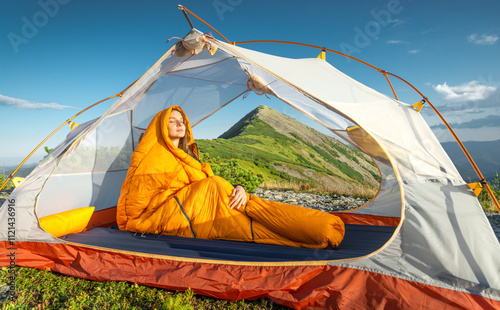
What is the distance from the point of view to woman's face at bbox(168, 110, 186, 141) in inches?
142

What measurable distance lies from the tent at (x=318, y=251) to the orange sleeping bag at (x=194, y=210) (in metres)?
0.14

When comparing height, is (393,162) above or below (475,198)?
above

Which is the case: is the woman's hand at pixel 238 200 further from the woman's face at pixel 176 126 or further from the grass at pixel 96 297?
the woman's face at pixel 176 126

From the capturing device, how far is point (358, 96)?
3.01 metres

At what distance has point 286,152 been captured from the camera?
26062mm

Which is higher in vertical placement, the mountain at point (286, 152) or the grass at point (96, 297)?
the mountain at point (286, 152)

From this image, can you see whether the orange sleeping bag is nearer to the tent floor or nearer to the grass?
the tent floor

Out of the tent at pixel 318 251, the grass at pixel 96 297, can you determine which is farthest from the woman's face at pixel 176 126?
the grass at pixel 96 297

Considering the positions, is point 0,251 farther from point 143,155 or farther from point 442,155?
point 442,155

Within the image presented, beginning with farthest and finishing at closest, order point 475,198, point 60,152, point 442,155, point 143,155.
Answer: point 143,155 < point 60,152 < point 442,155 < point 475,198

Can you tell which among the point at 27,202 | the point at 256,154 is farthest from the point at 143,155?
the point at 256,154

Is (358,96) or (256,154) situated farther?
(256,154)

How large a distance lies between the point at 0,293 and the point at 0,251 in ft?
1.84

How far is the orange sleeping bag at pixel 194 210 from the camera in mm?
2672
